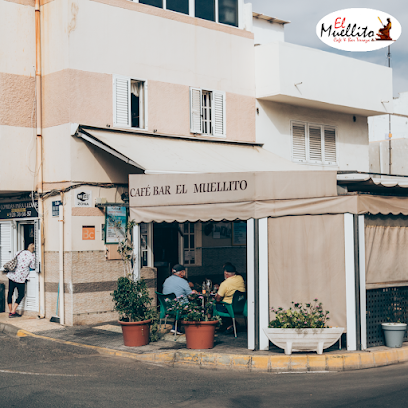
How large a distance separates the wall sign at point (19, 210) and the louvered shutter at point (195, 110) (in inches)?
168

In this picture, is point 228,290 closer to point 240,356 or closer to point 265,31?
point 240,356

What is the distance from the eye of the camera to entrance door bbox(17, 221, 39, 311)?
13820 millimetres

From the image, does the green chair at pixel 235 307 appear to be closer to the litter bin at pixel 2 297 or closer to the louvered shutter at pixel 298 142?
the litter bin at pixel 2 297

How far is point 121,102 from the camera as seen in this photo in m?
13.8

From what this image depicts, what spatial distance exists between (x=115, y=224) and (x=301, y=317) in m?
5.72

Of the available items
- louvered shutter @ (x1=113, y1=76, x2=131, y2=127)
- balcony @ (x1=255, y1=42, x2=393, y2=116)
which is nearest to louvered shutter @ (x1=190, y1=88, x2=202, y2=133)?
louvered shutter @ (x1=113, y1=76, x2=131, y2=127)

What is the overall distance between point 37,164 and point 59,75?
2.04m

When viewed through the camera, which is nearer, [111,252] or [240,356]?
[240,356]

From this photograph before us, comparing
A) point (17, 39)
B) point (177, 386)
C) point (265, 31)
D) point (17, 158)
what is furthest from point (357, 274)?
point (265, 31)

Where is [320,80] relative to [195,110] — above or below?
above

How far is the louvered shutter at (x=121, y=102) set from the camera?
13688mm

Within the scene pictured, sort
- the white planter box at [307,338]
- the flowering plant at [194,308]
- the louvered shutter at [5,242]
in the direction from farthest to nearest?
the louvered shutter at [5,242], the flowering plant at [194,308], the white planter box at [307,338]

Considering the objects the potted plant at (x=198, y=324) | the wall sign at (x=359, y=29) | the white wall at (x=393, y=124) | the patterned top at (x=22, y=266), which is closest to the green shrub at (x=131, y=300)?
the potted plant at (x=198, y=324)

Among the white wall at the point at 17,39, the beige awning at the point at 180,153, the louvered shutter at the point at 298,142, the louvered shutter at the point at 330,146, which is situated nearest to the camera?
the beige awning at the point at 180,153
